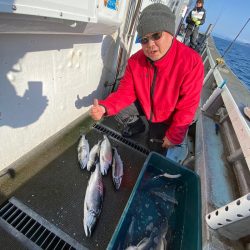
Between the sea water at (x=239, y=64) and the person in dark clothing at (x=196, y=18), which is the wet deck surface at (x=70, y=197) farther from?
the person in dark clothing at (x=196, y=18)

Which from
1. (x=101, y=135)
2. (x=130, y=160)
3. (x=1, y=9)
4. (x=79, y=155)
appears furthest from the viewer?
(x=101, y=135)

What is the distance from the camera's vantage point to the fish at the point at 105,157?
2.64 metres

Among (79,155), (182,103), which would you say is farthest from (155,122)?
(79,155)

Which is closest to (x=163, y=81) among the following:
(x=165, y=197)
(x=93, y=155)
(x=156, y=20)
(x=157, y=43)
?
(x=157, y=43)

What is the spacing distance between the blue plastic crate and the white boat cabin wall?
1395mm

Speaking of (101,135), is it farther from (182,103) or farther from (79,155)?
(182,103)

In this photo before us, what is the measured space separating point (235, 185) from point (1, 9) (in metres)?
2.88

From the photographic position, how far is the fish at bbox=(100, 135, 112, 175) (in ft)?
8.65

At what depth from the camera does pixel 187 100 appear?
98.3 inches

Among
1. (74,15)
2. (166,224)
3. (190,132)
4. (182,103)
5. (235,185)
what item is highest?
(74,15)

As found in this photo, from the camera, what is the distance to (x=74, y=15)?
5.47 feet

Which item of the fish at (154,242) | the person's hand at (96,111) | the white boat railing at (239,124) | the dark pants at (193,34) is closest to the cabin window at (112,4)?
the person's hand at (96,111)

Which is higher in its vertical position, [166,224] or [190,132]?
[166,224]

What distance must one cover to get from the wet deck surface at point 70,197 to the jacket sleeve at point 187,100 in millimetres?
813
